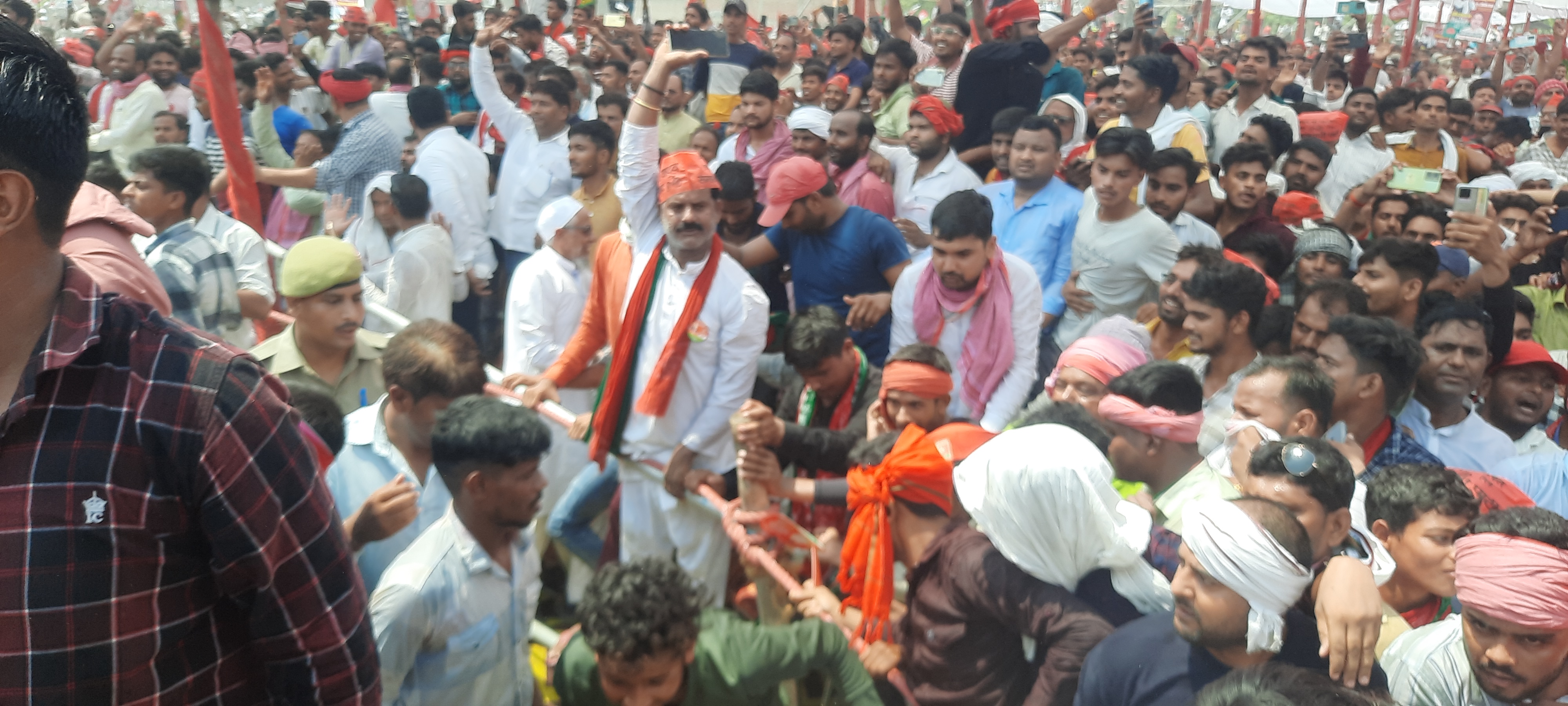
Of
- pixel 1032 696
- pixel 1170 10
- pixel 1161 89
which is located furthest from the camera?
pixel 1170 10

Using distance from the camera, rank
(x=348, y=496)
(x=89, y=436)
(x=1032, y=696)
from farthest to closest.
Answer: (x=348, y=496) < (x=1032, y=696) < (x=89, y=436)

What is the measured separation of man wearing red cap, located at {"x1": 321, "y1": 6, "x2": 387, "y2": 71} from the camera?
11.2 metres

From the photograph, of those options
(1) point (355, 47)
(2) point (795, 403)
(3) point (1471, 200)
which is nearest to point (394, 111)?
(1) point (355, 47)

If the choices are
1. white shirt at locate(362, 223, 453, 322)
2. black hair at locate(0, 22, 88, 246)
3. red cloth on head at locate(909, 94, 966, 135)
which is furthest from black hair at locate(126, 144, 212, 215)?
black hair at locate(0, 22, 88, 246)

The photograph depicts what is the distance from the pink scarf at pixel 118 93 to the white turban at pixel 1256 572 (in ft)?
30.5

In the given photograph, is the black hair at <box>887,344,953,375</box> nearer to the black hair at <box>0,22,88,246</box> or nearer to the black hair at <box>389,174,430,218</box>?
the black hair at <box>0,22,88,246</box>

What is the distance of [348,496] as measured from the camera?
9.77 ft

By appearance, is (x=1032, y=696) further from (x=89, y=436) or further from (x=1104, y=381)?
(x=89, y=436)

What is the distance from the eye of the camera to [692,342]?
12.6ft

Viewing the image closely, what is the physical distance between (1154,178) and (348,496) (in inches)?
138

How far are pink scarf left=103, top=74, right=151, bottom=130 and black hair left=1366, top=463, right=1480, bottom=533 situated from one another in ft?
30.4

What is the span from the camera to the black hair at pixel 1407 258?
4191mm

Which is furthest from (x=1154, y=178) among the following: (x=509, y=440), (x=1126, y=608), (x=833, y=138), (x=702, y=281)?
(x=509, y=440)

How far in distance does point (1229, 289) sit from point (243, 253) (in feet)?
12.3
